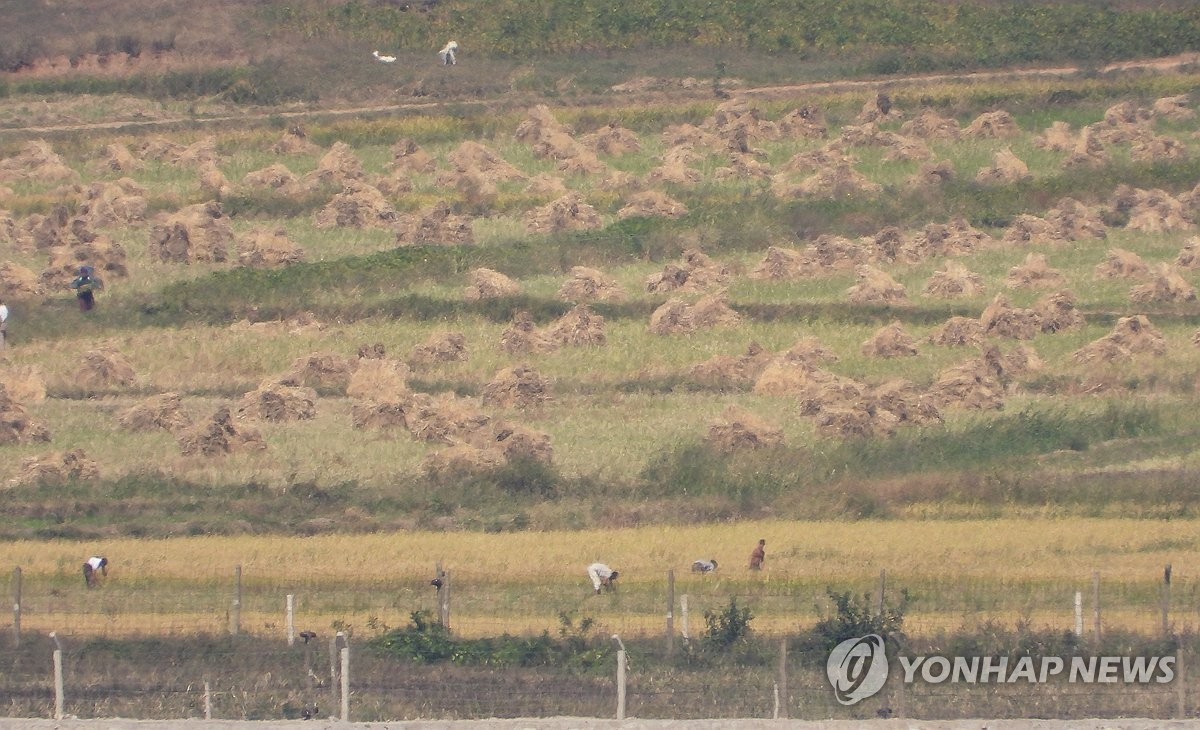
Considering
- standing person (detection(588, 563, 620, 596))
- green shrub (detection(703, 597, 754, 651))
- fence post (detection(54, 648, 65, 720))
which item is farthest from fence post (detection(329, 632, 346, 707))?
standing person (detection(588, 563, 620, 596))

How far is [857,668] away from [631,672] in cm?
343

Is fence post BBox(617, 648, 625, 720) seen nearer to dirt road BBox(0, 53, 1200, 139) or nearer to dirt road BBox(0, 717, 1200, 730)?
dirt road BBox(0, 717, 1200, 730)

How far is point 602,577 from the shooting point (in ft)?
128

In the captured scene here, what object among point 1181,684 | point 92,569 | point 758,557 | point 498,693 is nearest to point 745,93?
point 758,557

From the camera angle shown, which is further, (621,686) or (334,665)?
(334,665)

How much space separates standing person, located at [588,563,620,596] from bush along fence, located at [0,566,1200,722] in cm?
422

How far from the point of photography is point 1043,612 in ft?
119

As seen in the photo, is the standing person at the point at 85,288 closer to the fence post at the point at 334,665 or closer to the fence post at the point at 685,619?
the fence post at the point at 685,619

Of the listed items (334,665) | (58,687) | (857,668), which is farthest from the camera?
(857,668)

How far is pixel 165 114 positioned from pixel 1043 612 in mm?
54676

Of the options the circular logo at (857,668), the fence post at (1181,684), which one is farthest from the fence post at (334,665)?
the fence post at (1181,684)

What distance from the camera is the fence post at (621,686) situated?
1134 inches

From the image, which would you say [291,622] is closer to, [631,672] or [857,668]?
[631,672]

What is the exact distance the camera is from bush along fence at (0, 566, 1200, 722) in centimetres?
3009
